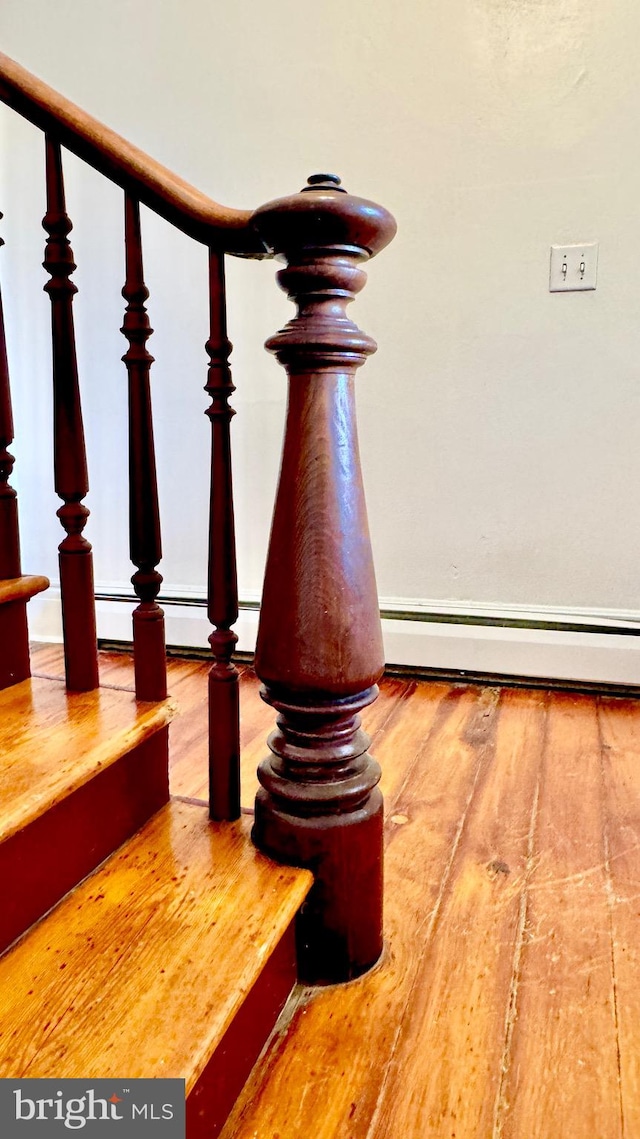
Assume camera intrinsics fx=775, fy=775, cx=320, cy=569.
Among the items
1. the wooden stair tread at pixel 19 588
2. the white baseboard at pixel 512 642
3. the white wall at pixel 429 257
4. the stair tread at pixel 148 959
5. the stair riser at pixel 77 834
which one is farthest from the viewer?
the white baseboard at pixel 512 642

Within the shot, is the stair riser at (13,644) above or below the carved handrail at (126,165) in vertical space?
below

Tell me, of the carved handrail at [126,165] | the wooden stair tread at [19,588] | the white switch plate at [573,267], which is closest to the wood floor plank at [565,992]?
the wooden stair tread at [19,588]

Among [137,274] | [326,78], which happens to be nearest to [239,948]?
[137,274]

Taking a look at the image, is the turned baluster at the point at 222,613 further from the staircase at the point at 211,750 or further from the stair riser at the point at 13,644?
the stair riser at the point at 13,644

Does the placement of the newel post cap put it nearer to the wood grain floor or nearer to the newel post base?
the newel post base

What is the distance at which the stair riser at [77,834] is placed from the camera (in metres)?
0.76

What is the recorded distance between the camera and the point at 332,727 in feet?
2.87

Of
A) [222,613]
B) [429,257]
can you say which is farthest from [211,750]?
[429,257]

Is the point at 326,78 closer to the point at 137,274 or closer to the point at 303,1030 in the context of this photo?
the point at 137,274

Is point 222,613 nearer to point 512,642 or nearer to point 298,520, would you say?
point 298,520

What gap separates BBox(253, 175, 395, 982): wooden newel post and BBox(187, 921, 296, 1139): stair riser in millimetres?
44

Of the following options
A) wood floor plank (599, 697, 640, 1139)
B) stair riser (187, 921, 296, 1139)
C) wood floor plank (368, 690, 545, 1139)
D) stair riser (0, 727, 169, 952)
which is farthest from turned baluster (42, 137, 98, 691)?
wood floor plank (599, 697, 640, 1139)

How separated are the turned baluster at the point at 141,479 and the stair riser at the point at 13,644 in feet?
0.52

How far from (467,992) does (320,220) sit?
33.7 inches
